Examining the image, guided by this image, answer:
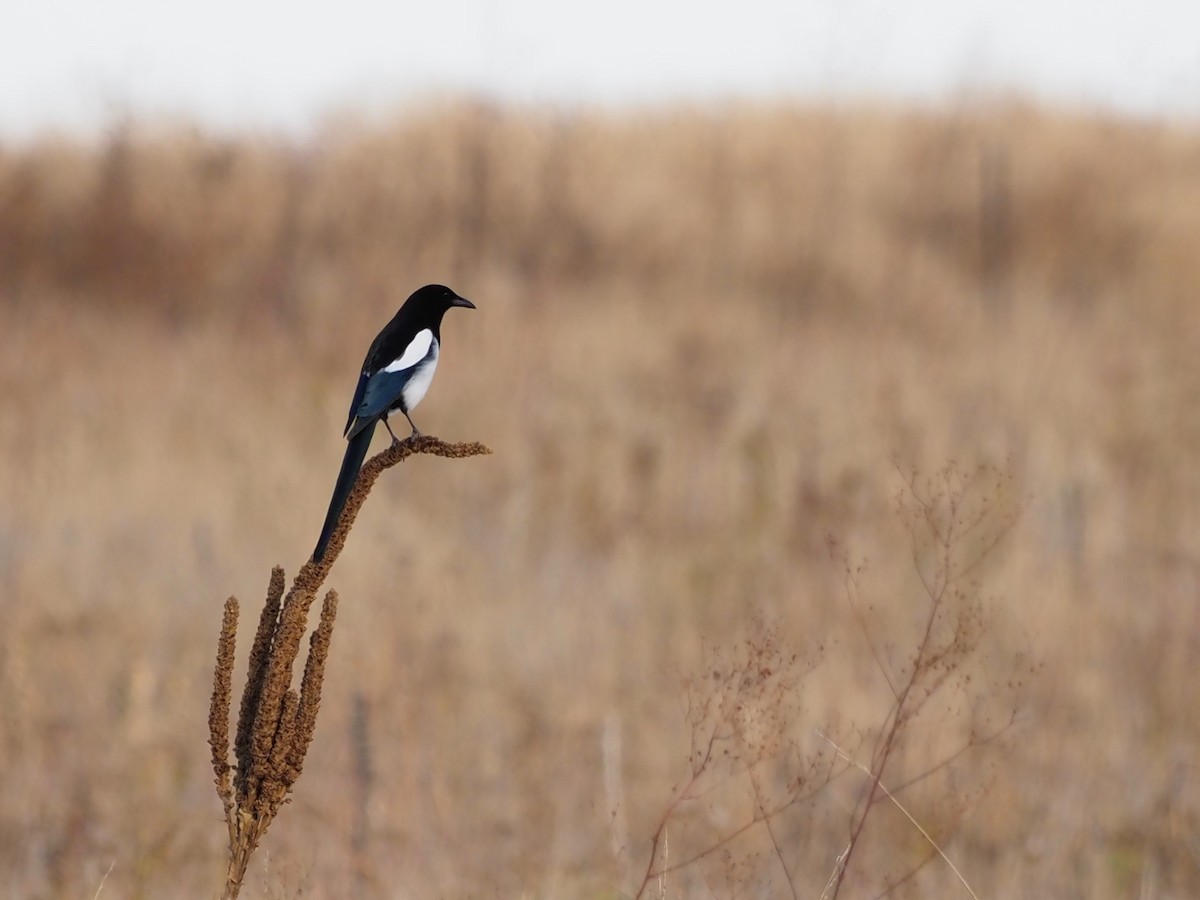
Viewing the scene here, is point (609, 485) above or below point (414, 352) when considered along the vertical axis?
below

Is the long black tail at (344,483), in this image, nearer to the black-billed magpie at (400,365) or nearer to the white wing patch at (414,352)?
the black-billed magpie at (400,365)

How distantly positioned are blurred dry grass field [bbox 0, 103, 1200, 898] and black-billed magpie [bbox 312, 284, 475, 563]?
658 mm

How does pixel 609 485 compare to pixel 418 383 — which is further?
pixel 609 485

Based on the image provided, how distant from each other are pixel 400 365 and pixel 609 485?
21.7 ft

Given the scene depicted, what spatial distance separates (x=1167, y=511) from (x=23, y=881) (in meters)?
7.14

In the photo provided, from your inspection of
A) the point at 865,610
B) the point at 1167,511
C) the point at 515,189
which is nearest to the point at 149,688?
the point at 865,610

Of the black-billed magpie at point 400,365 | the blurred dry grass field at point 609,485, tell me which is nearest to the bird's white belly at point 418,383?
the black-billed magpie at point 400,365

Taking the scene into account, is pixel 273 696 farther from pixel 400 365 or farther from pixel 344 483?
pixel 400 365

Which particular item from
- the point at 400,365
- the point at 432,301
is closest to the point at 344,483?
the point at 400,365

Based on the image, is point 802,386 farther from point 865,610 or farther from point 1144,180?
point 1144,180

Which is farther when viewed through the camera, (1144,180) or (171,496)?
(1144,180)

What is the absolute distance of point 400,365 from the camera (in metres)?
2.11

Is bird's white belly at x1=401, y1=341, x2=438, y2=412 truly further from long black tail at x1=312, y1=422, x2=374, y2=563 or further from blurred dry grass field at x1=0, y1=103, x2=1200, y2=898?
blurred dry grass field at x1=0, y1=103, x2=1200, y2=898

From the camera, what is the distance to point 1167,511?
334 inches
